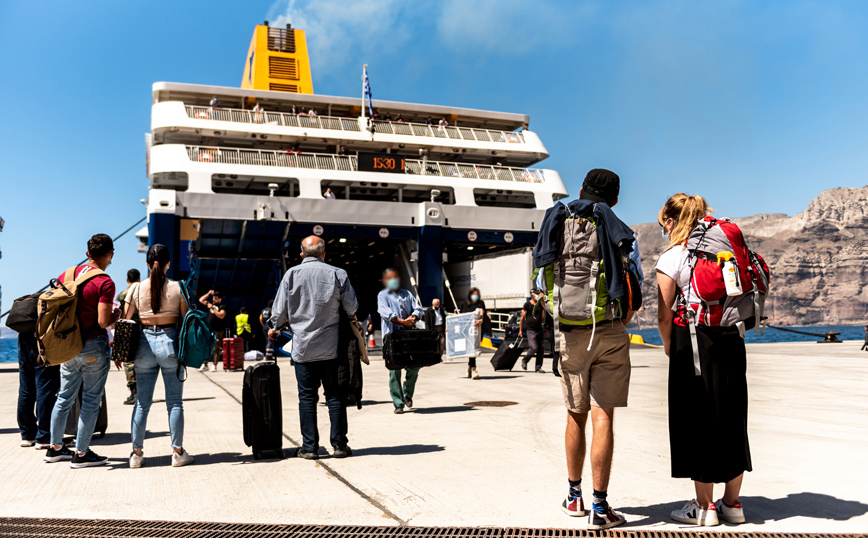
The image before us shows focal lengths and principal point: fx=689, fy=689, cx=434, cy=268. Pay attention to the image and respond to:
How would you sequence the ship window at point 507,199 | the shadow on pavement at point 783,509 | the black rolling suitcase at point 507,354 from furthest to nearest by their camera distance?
the ship window at point 507,199 < the black rolling suitcase at point 507,354 < the shadow on pavement at point 783,509

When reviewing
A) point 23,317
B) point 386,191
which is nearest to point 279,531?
point 23,317

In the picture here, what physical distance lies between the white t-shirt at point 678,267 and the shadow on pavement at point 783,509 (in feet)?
3.64

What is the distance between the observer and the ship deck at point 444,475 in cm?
357

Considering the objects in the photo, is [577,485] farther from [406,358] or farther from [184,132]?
A: [184,132]

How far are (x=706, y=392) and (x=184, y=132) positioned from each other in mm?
23240

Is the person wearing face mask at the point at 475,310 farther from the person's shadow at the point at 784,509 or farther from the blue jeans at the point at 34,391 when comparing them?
the person's shadow at the point at 784,509

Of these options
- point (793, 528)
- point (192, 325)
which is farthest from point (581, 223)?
point (192, 325)

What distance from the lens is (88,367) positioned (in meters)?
4.93

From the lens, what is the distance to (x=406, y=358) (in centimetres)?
729

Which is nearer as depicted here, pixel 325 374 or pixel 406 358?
pixel 325 374

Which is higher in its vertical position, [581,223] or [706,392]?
[581,223]

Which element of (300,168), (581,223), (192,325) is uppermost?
(300,168)

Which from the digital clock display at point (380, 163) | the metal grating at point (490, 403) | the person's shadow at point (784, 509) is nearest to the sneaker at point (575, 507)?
the person's shadow at point (784, 509)

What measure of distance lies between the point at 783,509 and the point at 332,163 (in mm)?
21340
